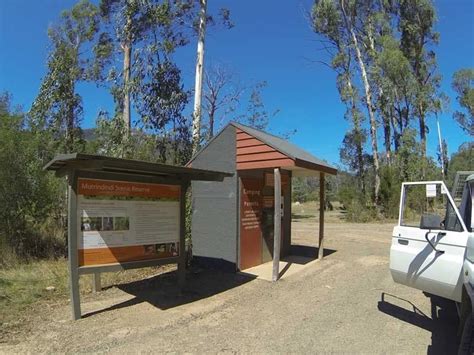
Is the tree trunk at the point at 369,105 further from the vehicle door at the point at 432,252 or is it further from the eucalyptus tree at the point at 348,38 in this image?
the vehicle door at the point at 432,252

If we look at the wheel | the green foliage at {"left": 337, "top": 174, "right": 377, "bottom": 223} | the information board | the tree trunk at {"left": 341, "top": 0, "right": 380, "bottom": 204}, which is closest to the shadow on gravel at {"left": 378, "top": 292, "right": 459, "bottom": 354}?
the wheel

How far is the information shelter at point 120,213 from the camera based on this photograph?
6805 millimetres

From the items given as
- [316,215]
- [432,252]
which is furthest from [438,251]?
[316,215]

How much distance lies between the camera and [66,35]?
1236 inches

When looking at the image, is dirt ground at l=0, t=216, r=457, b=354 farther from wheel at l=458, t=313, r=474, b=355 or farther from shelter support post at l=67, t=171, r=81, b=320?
wheel at l=458, t=313, r=474, b=355

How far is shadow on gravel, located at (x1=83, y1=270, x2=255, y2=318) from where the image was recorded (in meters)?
7.82

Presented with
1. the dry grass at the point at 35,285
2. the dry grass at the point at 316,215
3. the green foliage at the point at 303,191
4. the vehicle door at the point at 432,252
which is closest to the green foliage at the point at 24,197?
the dry grass at the point at 35,285

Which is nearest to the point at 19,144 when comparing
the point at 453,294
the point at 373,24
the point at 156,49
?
the point at 156,49

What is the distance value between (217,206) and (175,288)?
246cm

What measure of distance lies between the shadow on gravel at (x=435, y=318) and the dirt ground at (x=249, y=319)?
0.04ft

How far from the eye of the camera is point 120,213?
24.9 ft

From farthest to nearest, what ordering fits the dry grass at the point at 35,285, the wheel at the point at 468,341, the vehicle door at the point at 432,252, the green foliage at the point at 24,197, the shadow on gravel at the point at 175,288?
the green foliage at the point at 24,197
the shadow on gravel at the point at 175,288
the dry grass at the point at 35,285
the vehicle door at the point at 432,252
the wheel at the point at 468,341

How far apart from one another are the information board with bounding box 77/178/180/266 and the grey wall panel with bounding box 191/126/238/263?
2004 millimetres

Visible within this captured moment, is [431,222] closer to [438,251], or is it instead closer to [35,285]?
[438,251]
